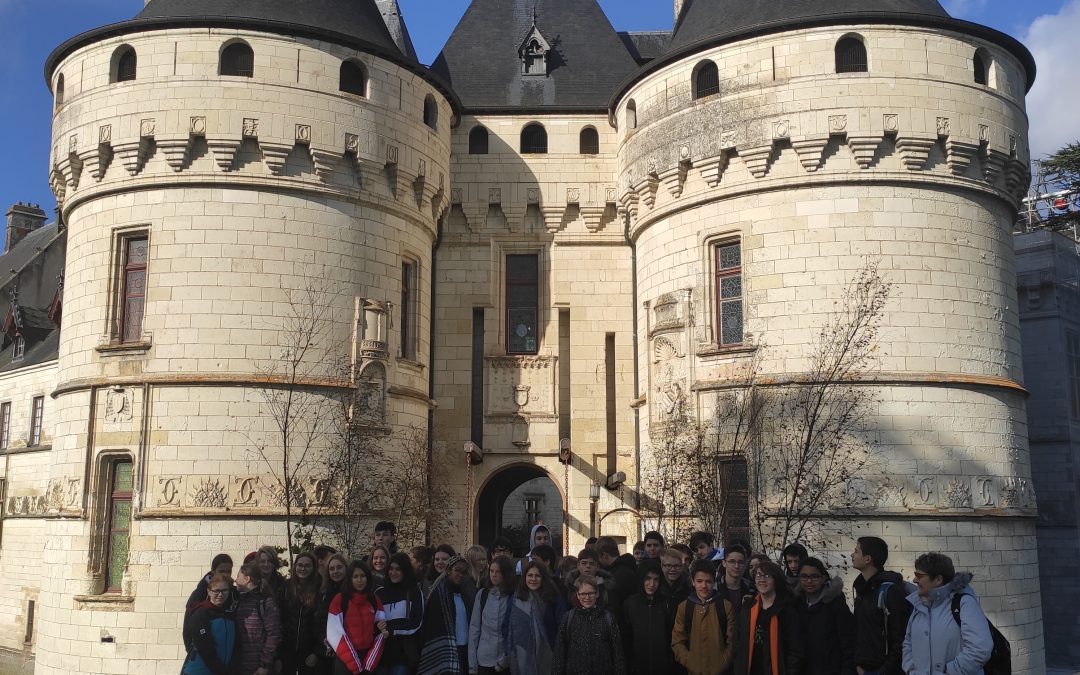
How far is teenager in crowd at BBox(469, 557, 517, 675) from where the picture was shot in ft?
28.1

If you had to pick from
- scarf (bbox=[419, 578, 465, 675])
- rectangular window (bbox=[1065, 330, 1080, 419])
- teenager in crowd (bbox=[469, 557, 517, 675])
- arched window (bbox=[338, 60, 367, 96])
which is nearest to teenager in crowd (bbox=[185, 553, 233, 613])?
scarf (bbox=[419, 578, 465, 675])

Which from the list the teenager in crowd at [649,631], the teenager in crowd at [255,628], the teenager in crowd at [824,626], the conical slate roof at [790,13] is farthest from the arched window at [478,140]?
the teenager in crowd at [824,626]

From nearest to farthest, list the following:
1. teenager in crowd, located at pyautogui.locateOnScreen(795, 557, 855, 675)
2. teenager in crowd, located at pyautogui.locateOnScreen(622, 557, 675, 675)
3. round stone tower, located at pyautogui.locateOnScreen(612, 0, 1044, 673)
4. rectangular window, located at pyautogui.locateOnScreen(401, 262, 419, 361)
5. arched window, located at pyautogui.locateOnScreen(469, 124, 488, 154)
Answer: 1. teenager in crowd, located at pyautogui.locateOnScreen(795, 557, 855, 675)
2. teenager in crowd, located at pyautogui.locateOnScreen(622, 557, 675, 675)
3. round stone tower, located at pyautogui.locateOnScreen(612, 0, 1044, 673)
4. rectangular window, located at pyautogui.locateOnScreen(401, 262, 419, 361)
5. arched window, located at pyautogui.locateOnScreen(469, 124, 488, 154)

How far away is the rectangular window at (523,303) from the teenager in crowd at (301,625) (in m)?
13.1

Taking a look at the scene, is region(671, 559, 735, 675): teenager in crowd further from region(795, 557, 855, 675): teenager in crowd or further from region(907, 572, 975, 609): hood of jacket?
region(907, 572, 975, 609): hood of jacket

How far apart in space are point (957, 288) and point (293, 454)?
11731 millimetres

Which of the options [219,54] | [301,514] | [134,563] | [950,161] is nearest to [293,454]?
[301,514]

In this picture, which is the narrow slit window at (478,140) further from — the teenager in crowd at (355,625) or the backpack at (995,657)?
the backpack at (995,657)

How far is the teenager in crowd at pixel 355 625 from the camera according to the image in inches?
341

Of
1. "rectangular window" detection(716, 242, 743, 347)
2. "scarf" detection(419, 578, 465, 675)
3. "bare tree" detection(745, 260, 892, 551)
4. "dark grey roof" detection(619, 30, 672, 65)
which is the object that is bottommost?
"scarf" detection(419, 578, 465, 675)

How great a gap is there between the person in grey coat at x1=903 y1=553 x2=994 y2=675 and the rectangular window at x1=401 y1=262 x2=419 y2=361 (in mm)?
13952

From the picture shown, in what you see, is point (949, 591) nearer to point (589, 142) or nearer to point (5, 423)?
point (589, 142)

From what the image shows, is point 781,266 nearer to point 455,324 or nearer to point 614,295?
point 614,295

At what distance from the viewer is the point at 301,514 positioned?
16969 millimetres
